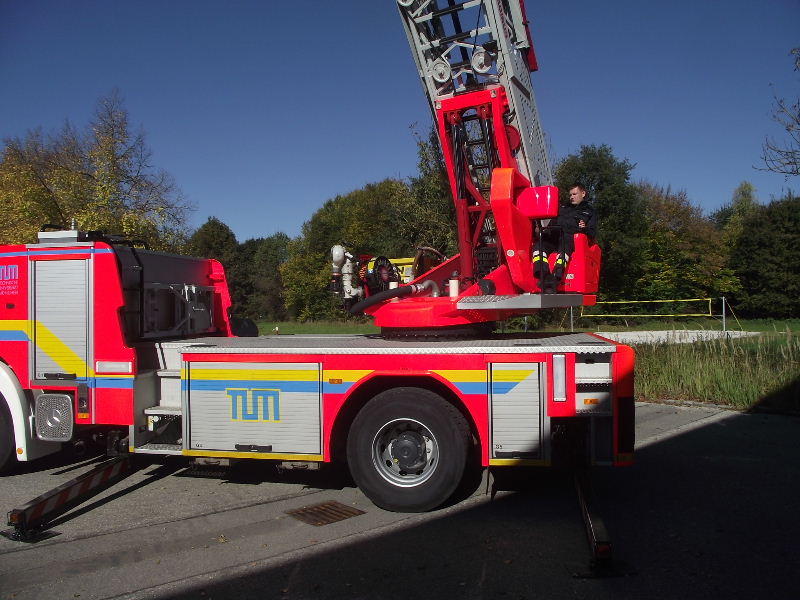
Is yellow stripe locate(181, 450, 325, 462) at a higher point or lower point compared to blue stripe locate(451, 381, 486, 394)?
lower

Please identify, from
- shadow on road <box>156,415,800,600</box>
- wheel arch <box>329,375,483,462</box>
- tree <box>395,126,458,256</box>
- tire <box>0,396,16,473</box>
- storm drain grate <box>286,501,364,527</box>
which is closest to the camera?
shadow on road <box>156,415,800,600</box>

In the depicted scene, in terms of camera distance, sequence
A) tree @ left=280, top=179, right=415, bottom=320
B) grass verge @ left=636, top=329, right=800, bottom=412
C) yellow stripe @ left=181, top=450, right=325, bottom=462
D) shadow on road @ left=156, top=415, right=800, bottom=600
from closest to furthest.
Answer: shadow on road @ left=156, top=415, right=800, bottom=600, yellow stripe @ left=181, top=450, right=325, bottom=462, grass verge @ left=636, top=329, right=800, bottom=412, tree @ left=280, top=179, right=415, bottom=320

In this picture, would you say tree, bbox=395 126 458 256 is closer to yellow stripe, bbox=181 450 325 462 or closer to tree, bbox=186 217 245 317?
yellow stripe, bbox=181 450 325 462

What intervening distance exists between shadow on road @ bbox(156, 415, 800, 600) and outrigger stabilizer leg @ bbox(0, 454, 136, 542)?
176cm

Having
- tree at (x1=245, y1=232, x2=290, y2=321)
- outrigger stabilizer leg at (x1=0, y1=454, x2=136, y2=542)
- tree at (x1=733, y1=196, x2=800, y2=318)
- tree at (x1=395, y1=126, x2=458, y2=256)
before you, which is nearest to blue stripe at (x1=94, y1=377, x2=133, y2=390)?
outrigger stabilizer leg at (x1=0, y1=454, x2=136, y2=542)

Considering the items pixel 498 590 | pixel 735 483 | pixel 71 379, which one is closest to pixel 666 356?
pixel 735 483

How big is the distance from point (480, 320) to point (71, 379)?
400 centimetres

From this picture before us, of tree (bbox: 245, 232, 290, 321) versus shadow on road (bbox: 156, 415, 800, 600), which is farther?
tree (bbox: 245, 232, 290, 321)

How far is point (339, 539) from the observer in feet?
16.7

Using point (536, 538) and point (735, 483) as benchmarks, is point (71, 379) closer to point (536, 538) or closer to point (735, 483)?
point (536, 538)

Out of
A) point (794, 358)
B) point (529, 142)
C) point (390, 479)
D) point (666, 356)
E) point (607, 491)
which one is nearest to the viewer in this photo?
point (390, 479)

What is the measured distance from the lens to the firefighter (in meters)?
6.18

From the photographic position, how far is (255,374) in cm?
597

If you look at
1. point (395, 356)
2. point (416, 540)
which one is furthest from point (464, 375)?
point (416, 540)
